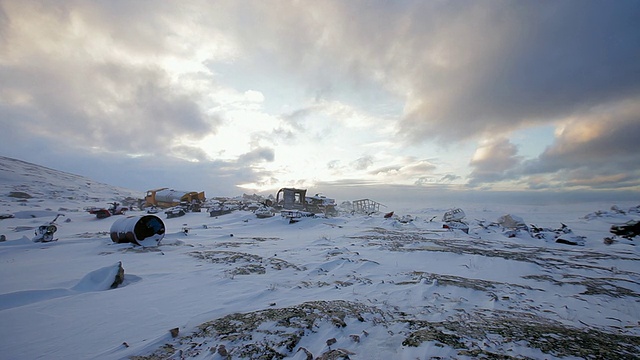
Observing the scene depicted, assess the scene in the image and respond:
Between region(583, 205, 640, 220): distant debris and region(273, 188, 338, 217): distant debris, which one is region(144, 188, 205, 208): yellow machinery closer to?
region(273, 188, 338, 217): distant debris

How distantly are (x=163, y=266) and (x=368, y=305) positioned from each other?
5.22 meters

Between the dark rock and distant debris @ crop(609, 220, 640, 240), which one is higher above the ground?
the dark rock

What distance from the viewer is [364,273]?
5.89m

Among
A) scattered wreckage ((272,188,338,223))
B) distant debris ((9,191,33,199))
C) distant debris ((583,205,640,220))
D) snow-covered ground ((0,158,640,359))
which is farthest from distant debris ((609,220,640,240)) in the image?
distant debris ((9,191,33,199))

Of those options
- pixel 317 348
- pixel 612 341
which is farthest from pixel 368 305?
pixel 612 341

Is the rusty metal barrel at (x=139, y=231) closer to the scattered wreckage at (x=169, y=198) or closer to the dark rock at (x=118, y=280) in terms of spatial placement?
the dark rock at (x=118, y=280)

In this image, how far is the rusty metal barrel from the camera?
812 cm

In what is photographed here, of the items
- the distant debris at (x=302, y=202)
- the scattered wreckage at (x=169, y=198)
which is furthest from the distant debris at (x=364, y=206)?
the scattered wreckage at (x=169, y=198)

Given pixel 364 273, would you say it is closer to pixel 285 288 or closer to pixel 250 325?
Answer: pixel 285 288

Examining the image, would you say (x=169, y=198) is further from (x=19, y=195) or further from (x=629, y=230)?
(x=629, y=230)

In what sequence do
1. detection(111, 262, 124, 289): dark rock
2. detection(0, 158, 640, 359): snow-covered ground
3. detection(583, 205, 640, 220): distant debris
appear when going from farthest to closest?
detection(583, 205, 640, 220): distant debris
detection(111, 262, 124, 289): dark rock
detection(0, 158, 640, 359): snow-covered ground

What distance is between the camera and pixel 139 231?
8195mm

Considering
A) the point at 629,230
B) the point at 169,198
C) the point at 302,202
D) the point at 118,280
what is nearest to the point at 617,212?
the point at 629,230

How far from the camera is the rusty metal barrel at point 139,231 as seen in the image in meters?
8.12
